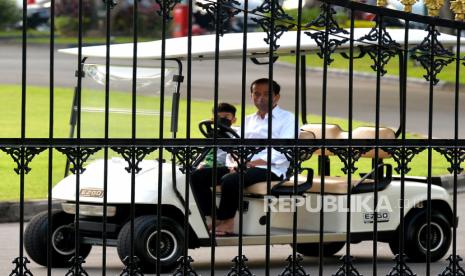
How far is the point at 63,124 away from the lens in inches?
813

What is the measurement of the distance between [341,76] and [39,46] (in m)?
6.95

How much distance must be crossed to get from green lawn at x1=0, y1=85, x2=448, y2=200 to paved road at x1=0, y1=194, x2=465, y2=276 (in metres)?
0.96

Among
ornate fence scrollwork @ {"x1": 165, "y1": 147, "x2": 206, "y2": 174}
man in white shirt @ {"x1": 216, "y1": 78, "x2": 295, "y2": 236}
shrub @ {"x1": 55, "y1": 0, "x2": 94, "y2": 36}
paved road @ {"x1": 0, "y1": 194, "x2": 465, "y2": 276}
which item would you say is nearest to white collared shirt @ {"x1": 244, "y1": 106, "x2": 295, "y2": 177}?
man in white shirt @ {"x1": 216, "y1": 78, "x2": 295, "y2": 236}

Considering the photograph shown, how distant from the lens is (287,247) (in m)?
12.4

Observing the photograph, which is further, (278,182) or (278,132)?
(278,132)

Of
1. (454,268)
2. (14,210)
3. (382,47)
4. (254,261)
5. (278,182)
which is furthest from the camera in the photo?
(14,210)

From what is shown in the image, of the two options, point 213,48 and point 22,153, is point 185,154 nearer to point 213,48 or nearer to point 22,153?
point 22,153

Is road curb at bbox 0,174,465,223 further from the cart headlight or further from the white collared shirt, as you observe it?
the white collared shirt

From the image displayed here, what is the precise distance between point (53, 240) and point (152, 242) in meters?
0.81

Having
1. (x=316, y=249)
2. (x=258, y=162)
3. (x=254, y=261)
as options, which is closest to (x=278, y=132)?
(x=258, y=162)

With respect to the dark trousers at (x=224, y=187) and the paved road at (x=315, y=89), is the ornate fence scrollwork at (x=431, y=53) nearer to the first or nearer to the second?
the dark trousers at (x=224, y=187)

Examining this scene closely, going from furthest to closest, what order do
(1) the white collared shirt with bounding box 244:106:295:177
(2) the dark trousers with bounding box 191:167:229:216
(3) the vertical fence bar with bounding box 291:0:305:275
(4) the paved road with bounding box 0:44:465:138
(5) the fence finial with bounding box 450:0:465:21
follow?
(4) the paved road with bounding box 0:44:465:138 < (1) the white collared shirt with bounding box 244:106:295:177 < (2) the dark trousers with bounding box 191:167:229:216 < (5) the fence finial with bounding box 450:0:465:21 < (3) the vertical fence bar with bounding box 291:0:305:275

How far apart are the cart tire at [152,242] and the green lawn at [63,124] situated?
44.2 inches

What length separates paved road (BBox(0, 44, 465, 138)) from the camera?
23250mm
